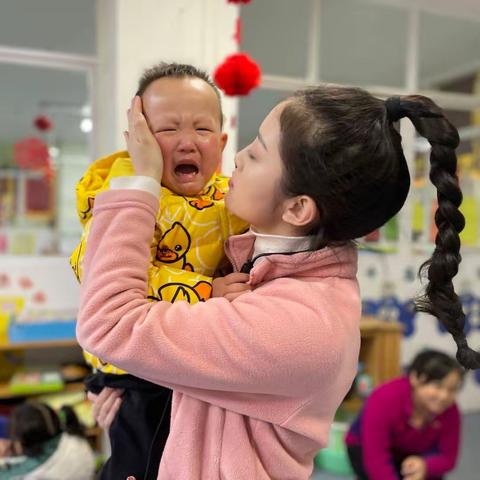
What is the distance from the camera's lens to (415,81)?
398 cm

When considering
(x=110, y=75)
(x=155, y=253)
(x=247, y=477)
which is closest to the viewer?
(x=247, y=477)

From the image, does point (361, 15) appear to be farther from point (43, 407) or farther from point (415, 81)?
point (43, 407)

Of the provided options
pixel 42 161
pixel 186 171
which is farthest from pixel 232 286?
pixel 42 161

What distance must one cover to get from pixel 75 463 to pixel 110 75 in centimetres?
199

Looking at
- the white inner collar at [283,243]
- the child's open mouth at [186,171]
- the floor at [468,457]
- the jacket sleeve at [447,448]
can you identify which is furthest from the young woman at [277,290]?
the floor at [468,457]

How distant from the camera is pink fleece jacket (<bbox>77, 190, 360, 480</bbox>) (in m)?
0.75

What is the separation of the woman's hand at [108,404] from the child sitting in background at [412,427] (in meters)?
1.55

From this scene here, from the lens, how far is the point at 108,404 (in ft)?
3.14

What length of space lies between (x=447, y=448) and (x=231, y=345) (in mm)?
2040

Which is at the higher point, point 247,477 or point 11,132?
Answer: point 11,132

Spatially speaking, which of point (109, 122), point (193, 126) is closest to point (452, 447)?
point (193, 126)

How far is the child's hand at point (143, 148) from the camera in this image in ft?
2.72

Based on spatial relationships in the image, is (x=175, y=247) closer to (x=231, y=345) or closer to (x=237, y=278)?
(x=237, y=278)

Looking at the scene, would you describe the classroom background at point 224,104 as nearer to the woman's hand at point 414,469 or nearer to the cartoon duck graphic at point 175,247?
Answer: the woman's hand at point 414,469
